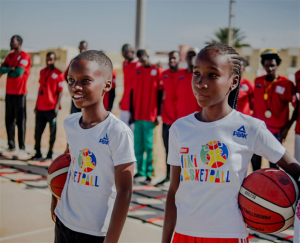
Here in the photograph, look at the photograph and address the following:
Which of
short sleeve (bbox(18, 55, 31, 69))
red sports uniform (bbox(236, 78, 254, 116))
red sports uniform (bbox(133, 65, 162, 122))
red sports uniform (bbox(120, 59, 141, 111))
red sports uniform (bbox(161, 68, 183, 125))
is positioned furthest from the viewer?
short sleeve (bbox(18, 55, 31, 69))

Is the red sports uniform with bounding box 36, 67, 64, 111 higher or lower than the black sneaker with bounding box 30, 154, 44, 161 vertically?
higher

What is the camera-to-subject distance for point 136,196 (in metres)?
6.12

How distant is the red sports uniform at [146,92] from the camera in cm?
710

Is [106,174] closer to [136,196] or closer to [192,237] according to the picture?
[192,237]

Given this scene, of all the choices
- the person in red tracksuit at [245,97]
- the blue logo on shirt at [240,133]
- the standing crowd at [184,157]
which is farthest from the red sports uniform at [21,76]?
the blue logo on shirt at [240,133]

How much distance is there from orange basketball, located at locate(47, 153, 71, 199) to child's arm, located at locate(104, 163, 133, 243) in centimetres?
59

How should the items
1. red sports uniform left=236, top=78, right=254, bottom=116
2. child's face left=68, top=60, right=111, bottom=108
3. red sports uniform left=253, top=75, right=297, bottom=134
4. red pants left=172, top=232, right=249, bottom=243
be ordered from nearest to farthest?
red pants left=172, top=232, right=249, bottom=243 → child's face left=68, top=60, right=111, bottom=108 → red sports uniform left=253, top=75, right=297, bottom=134 → red sports uniform left=236, top=78, right=254, bottom=116

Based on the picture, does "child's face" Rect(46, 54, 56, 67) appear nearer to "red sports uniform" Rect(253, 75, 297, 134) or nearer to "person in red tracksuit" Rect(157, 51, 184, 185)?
"person in red tracksuit" Rect(157, 51, 184, 185)

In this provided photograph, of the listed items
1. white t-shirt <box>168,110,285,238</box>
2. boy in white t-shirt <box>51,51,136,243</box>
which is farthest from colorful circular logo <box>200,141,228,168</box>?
boy in white t-shirt <box>51,51,136,243</box>

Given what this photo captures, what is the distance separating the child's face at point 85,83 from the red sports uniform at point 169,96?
4.36 meters

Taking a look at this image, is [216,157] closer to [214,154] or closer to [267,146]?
[214,154]

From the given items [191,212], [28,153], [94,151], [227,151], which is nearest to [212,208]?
[191,212]

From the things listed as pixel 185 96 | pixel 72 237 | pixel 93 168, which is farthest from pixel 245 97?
pixel 72 237

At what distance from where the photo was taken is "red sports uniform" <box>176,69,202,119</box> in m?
6.43
